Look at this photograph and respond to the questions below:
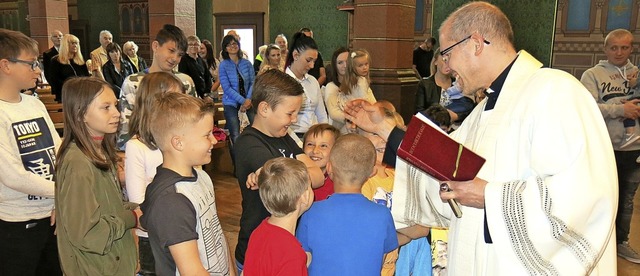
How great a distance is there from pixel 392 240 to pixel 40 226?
1.67 meters

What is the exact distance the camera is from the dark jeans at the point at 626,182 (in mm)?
4168

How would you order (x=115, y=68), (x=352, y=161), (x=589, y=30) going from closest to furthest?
(x=352, y=161) < (x=115, y=68) < (x=589, y=30)

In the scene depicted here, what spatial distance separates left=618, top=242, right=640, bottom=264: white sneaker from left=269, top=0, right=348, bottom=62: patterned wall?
905cm

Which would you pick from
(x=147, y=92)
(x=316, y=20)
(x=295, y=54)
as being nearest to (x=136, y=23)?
(x=316, y=20)

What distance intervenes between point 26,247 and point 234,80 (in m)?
3.45

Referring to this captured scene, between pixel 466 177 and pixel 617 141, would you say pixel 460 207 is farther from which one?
pixel 617 141

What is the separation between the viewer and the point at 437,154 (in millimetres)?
1596

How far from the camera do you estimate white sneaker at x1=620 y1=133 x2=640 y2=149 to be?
161 inches

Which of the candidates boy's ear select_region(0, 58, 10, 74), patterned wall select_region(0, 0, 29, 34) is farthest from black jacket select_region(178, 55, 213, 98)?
patterned wall select_region(0, 0, 29, 34)

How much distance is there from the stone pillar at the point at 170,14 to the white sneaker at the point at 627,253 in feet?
21.9

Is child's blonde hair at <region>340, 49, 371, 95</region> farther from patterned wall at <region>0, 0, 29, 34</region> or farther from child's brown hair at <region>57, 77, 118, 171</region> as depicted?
patterned wall at <region>0, 0, 29, 34</region>

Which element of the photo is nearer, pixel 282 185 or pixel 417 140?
pixel 417 140

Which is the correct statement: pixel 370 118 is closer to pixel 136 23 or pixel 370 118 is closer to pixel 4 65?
pixel 4 65

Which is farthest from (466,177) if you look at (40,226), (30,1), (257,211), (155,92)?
(30,1)
